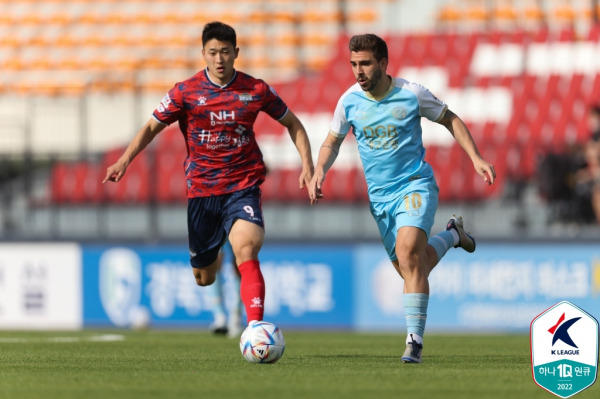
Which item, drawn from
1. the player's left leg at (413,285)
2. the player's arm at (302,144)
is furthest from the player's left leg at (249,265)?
the player's left leg at (413,285)

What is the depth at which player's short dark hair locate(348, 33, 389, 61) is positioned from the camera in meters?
7.62

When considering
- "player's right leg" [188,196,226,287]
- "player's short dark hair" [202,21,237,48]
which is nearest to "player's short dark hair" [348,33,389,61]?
"player's short dark hair" [202,21,237,48]

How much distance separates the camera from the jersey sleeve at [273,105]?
328 inches

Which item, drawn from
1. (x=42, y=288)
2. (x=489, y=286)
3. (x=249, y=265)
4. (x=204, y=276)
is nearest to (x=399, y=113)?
(x=249, y=265)

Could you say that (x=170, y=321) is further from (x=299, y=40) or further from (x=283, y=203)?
(x=299, y=40)

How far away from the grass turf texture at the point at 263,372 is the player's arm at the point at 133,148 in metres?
1.26

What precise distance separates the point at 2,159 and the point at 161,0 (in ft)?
23.6

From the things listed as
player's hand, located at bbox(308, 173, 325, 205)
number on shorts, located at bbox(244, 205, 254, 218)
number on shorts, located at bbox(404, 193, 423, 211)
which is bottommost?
number on shorts, located at bbox(244, 205, 254, 218)

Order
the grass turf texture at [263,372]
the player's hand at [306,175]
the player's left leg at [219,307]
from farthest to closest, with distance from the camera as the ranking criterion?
A: the player's left leg at [219,307]
the player's hand at [306,175]
the grass turf texture at [263,372]

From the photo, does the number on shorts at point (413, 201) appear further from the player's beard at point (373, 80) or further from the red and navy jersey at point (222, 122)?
the red and navy jersey at point (222, 122)

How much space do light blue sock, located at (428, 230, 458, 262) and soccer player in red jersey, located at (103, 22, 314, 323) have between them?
97 centimetres

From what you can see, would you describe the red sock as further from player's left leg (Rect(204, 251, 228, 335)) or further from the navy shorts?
player's left leg (Rect(204, 251, 228, 335))

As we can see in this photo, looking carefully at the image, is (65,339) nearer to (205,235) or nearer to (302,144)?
(205,235)

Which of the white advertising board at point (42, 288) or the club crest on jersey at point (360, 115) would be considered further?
the white advertising board at point (42, 288)
